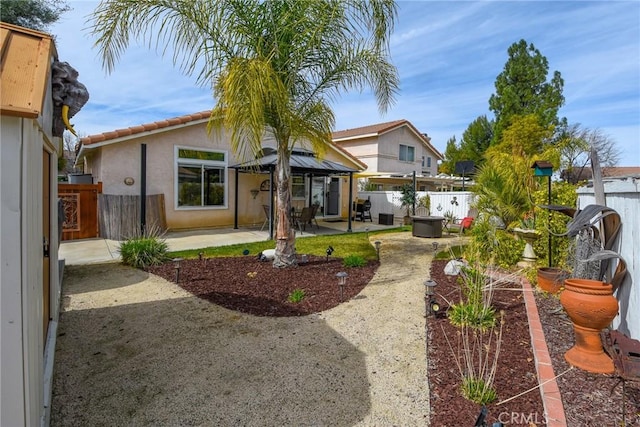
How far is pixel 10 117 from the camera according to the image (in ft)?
6.13

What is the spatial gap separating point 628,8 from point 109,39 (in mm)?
9632

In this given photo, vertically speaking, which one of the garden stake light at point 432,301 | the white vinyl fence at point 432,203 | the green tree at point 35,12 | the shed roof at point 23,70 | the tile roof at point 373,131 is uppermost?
the green tree at point 35,12

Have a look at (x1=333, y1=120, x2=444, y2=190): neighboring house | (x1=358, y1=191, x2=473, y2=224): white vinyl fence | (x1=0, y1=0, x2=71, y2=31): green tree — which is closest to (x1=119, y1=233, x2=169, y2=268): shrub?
(x1=0, y1=0, x2=71, y2=31): green tree

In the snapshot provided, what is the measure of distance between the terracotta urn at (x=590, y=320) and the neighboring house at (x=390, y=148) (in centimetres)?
2128

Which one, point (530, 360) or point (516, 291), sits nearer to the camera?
point (530, 360)

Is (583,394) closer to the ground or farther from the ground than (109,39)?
closer to the ground

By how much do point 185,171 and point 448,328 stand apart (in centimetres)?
1119

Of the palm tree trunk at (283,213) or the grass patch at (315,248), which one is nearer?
the palm tree trunk at (283,213)

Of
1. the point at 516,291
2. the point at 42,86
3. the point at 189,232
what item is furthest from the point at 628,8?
the point at 189,232

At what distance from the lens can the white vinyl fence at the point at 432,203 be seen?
58.5 ft

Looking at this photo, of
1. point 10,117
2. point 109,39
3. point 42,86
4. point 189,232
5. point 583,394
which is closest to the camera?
point 10,117

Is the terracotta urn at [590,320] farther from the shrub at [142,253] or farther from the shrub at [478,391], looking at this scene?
the shrub at [142,253]

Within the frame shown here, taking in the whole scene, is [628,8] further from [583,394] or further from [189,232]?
[189,232]

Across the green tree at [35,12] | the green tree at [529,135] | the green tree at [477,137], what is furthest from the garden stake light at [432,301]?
the green tree at [477,137]
